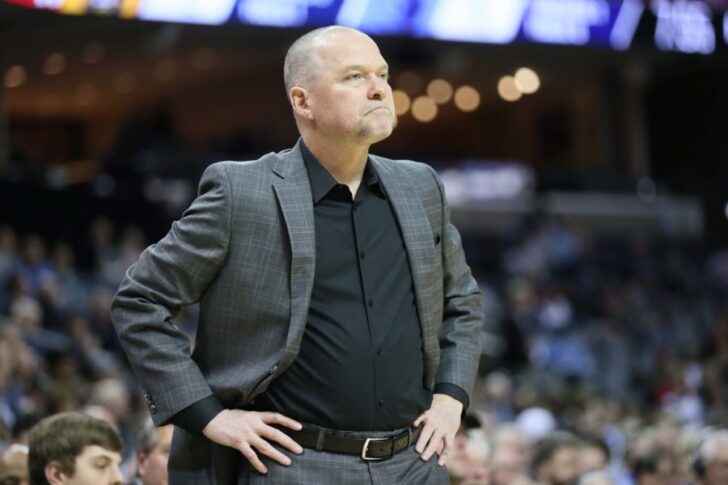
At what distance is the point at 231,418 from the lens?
2.74 metres

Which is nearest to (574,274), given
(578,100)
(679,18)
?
(679,18)

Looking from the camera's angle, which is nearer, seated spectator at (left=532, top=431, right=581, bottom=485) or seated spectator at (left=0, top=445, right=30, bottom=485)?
seated spectator at (left=0, top=445, right=30, bottom=485)

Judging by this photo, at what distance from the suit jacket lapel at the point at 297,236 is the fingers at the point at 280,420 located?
9 centimetres

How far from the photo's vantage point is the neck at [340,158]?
292 cm

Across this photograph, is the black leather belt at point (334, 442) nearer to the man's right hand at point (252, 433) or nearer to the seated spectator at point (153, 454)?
the man's right hand at point (252, 433)

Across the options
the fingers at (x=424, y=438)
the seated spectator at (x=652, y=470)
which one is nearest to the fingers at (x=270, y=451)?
A: the fingers at (x=424, y=438)

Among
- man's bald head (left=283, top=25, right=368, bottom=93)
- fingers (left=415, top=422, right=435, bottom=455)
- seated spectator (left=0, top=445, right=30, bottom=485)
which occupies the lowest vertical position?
seated spectator (left=0, top=445, right=30, bottom=485)

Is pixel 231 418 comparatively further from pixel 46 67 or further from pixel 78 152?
pixel 78 152

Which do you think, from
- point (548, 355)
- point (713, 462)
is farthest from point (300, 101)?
point (548, 355)

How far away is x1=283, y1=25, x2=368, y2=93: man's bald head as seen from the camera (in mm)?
2859

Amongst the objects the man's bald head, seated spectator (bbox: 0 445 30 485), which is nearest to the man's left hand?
the man's bald head

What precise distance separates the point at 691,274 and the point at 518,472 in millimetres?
9758

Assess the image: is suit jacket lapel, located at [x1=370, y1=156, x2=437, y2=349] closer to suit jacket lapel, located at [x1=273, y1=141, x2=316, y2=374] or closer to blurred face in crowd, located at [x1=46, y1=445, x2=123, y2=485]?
suit jacket lapel, located at [x1=273, y1=141, x2=316, y2=374]

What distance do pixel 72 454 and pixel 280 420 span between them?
1.01 metres
